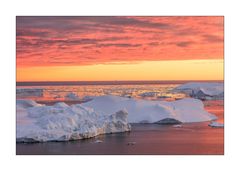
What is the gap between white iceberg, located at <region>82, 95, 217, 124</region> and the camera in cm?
985

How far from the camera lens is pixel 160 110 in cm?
1014

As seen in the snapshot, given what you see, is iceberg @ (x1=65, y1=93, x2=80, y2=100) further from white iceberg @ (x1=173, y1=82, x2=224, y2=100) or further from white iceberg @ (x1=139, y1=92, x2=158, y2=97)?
white iceberg @ (x1=173, y1=82, x2=224, y2=100)

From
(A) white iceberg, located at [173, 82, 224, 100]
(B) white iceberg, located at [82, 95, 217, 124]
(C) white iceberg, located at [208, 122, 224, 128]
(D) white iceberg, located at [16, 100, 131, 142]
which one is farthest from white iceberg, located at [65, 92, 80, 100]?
(C) white iceberg, located at [208, 122, 224, 128]

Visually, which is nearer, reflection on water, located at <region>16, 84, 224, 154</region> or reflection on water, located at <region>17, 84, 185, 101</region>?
reflection on water, located at <region>16, 84, 224, 154</region>

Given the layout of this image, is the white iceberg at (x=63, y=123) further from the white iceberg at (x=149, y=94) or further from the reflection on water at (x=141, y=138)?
the white iceberg at (x=149, y=94)

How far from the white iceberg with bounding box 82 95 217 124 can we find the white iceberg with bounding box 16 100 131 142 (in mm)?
428

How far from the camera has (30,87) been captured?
8438mm

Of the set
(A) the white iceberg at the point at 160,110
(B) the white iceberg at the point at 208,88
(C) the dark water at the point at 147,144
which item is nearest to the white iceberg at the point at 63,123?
(C) the dark water at the point at 147,144

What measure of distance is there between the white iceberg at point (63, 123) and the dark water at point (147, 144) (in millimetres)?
137

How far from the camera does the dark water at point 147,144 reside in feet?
26.6

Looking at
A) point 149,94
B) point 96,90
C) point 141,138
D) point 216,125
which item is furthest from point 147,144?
point 149,94

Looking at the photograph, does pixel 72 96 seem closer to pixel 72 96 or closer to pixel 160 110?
pixel 72 96
